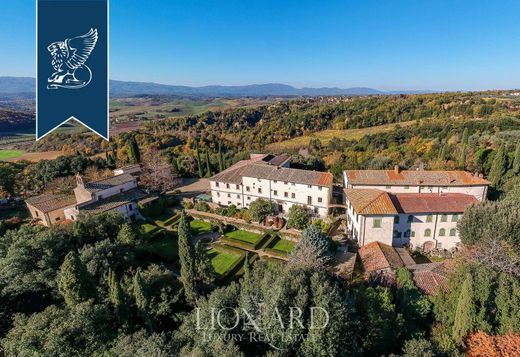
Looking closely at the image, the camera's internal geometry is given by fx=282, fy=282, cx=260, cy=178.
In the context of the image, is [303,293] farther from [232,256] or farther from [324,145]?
[324,145]

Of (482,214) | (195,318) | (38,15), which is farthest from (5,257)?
(482,214)

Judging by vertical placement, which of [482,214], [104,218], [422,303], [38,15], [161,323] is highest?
[38,15]

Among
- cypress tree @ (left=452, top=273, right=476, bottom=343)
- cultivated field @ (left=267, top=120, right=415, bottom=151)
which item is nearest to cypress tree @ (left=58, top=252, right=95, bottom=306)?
cypress tree @ (left=452, top=273, right=476, bottom=343)

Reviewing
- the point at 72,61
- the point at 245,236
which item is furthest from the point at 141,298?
the point at 245,236

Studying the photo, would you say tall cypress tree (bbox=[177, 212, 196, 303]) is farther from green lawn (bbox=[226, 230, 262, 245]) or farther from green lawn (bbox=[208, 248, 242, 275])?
green lawn (bbox=[226, 230, 262, 245])

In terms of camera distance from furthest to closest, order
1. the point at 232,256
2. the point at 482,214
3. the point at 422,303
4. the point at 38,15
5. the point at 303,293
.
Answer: the point at 232,256 → the point at 482,214 → the point at 422,303 → the point at 303,293 → the point at 38,15

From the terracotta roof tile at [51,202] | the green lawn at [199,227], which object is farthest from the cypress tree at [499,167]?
the terracotta roof tile at [51,202]

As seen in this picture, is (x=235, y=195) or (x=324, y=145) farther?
(x=324, y=145)
